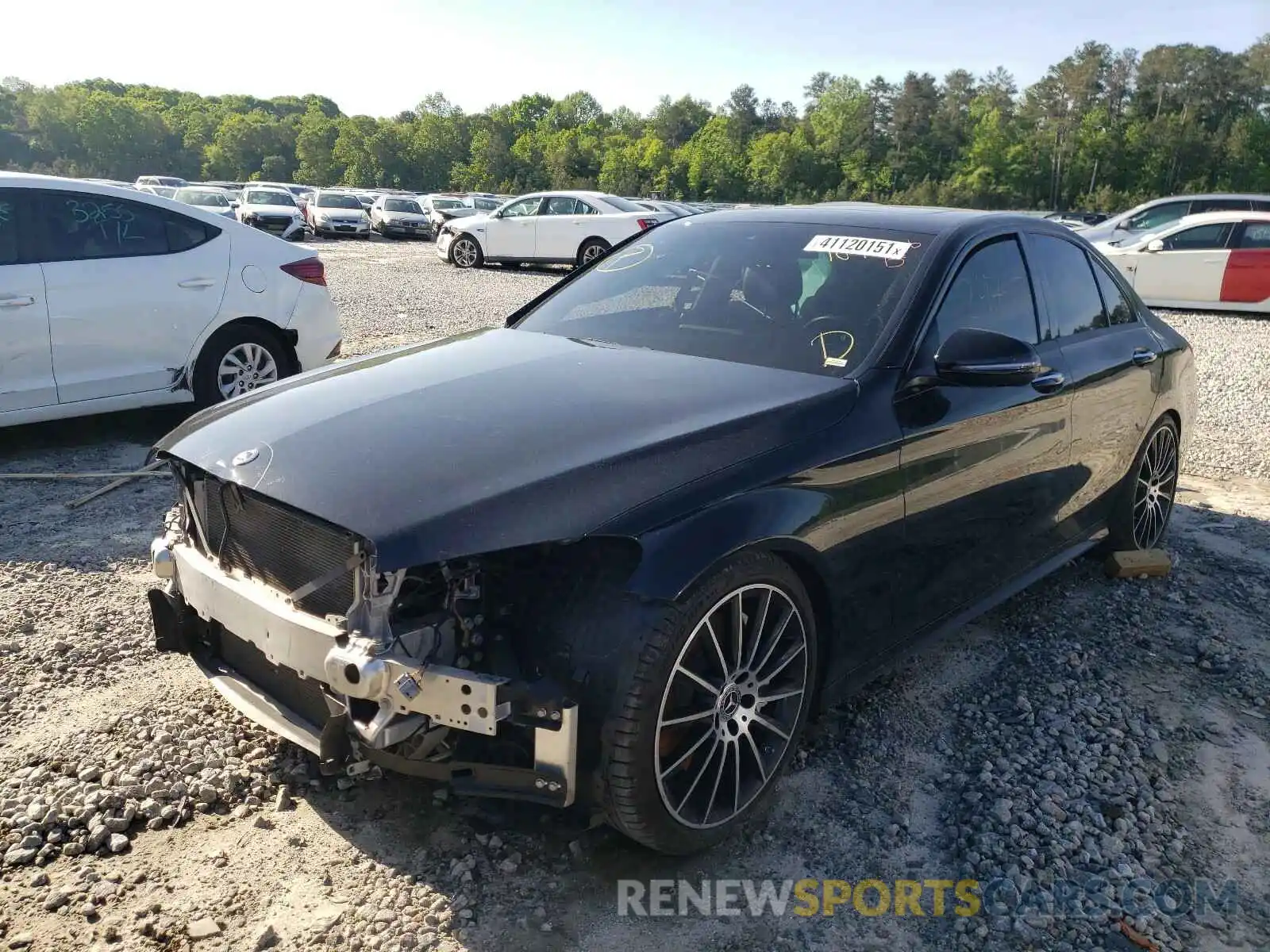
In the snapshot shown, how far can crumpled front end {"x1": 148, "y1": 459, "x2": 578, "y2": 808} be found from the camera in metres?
2.17

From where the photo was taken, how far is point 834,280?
132 inches

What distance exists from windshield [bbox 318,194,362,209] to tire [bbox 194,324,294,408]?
89.8ft

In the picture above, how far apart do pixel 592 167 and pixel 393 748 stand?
10616cm

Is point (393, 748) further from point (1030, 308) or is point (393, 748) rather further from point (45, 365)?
point (45, 365)

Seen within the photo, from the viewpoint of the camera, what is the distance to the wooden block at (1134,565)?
4645 mm

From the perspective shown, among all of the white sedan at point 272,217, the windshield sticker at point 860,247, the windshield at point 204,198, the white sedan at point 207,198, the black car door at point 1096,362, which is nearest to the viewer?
the windshield sticker at point 860,247

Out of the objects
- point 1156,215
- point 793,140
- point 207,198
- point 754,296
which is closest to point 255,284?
point 754,296

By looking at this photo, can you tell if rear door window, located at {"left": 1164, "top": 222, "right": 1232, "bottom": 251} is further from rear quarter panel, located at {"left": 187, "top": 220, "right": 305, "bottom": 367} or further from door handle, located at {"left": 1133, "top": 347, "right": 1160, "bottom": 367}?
rear quarter panel, located at {"left": 187, "top": 220, "right": 305, "bottom": 367}

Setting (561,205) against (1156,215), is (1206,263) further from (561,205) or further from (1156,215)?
(561,205)

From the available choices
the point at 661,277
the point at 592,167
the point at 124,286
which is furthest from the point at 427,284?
the point at 592,167

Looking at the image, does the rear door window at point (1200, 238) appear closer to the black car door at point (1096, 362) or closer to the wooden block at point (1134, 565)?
the black car door at point (1096, 362)

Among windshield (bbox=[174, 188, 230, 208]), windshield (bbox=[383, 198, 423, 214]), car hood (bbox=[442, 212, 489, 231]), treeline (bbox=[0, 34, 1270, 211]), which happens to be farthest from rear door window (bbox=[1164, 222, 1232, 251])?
treeline (bbox=[0, 34, 1270, 211])

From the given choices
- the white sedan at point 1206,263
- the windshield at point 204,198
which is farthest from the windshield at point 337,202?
the white sedan at point 1206,263

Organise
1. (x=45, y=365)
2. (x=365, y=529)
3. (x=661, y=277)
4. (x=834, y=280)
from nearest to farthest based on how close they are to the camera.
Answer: (x=365, y=529) → (x=834, y=280) → (x=661, y=277) → (x=45, y=365)
